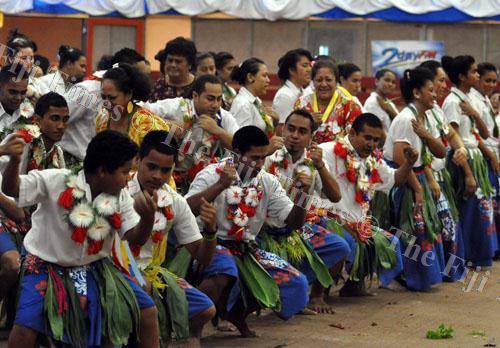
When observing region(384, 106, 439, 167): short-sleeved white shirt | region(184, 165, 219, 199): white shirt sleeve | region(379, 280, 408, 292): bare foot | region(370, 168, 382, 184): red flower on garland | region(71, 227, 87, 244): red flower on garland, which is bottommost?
region(379, 280, 408, 292): bare foot

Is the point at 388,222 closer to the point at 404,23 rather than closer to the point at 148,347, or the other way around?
the point at 148,347

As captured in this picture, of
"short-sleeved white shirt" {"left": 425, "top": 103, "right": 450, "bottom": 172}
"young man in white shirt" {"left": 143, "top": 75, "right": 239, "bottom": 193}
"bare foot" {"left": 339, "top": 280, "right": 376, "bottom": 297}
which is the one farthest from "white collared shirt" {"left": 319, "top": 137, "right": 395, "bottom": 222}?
"short-sleeved white shirt" {"left": 425, "top": 103, "right": 450, "bottom": 172}

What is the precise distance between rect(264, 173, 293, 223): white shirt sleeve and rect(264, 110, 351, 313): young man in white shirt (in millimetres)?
256

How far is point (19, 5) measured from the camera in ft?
79.0

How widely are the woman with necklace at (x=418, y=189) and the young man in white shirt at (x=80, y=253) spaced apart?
4.63m

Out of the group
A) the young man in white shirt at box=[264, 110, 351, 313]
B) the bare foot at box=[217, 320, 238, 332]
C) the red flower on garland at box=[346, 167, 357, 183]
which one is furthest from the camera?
the red flower on garland at box=[346, 167, 357, 183]

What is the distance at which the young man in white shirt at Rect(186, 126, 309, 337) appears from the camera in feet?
27.0

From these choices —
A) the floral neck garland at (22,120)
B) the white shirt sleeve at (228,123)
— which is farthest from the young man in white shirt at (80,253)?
the white shirt sleeve at (228,123)

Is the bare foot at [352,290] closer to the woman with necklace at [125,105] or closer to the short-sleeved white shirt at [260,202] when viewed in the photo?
the short-sleeved white shirt at [260,202]

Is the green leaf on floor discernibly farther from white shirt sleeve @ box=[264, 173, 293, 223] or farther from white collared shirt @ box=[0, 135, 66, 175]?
white collared shirt @ box=[0, 135, 66, 175]

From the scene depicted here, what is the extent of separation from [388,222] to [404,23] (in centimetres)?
1349

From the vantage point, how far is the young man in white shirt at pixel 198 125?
920 centimetres

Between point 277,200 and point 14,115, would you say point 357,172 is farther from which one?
point 14,115

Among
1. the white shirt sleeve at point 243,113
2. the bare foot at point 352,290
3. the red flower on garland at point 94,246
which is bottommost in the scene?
the bare foot at point 352,290
